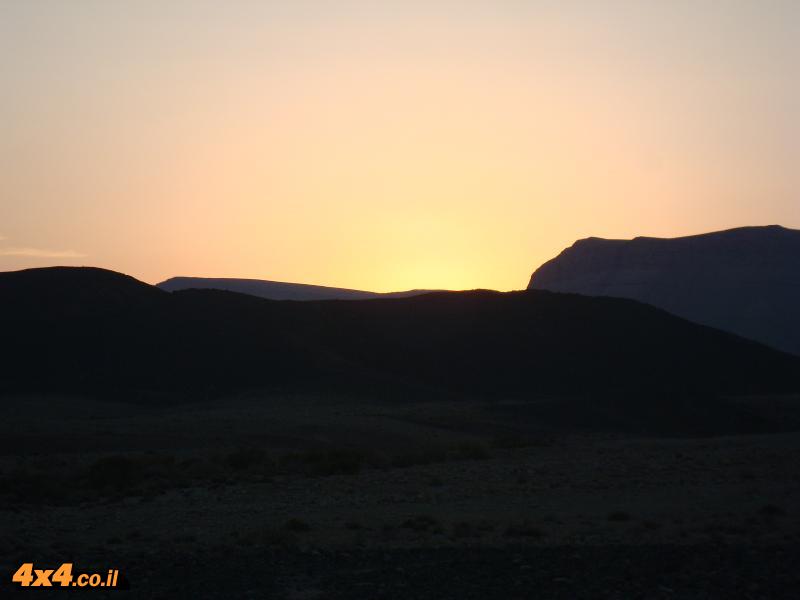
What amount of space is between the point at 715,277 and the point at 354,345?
250ft

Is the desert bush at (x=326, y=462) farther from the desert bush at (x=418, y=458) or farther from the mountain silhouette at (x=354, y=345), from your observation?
the mountain silhouette at (x=354, y=345)

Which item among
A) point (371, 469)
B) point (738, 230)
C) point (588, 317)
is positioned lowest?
point (371, 469)

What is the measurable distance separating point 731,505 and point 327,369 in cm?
4938

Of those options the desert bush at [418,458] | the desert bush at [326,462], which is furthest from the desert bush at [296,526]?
the desert bush at [418,458]

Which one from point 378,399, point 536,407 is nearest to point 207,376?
point 378,399

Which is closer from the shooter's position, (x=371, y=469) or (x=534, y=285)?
(x=371, y=469)

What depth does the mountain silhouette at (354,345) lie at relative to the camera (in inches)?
2675

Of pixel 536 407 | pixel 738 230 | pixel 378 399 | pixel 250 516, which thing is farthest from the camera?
pixel 738 230

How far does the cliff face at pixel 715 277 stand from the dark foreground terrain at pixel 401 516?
94846mm

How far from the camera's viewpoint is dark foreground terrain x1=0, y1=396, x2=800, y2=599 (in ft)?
43.8

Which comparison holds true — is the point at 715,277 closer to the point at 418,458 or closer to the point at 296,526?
the point at 418,458

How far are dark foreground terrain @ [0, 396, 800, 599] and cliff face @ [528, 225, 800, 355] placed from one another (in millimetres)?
94846

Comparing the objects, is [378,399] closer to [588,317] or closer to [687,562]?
[588,317]

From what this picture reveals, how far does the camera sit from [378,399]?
6228 centimetres
